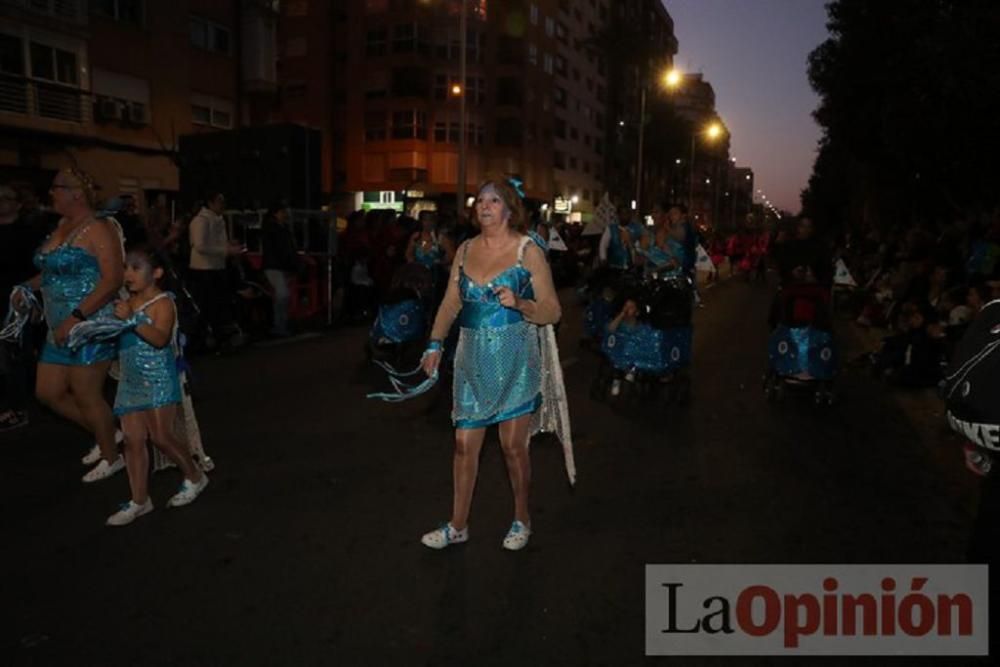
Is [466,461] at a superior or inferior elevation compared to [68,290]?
inferior

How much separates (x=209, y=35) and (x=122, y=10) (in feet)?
11.8

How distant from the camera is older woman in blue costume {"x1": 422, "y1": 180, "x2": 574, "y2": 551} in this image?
13.4 feet

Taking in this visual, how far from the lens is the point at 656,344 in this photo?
8016 mm

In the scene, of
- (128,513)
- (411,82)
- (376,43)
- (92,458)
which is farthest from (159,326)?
(376,43)

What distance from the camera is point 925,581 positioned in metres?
3.98

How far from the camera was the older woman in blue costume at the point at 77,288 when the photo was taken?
4926mm

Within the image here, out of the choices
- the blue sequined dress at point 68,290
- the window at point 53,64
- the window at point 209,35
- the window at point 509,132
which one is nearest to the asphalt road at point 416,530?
the blue sequined dress at point 68,290

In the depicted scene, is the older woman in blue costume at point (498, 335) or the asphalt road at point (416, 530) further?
the older woman in blue costume at point (498, 335)

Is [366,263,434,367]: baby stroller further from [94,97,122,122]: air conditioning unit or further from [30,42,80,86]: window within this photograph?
[30,42,80,86]: window

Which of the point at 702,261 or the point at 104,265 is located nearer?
the point at 104,265

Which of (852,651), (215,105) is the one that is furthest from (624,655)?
(215,105)

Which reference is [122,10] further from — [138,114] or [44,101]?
[44,101]

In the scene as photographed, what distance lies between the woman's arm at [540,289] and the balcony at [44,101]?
2207 cm

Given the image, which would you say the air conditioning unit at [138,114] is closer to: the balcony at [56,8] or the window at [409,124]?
the balcony at [56,8]
